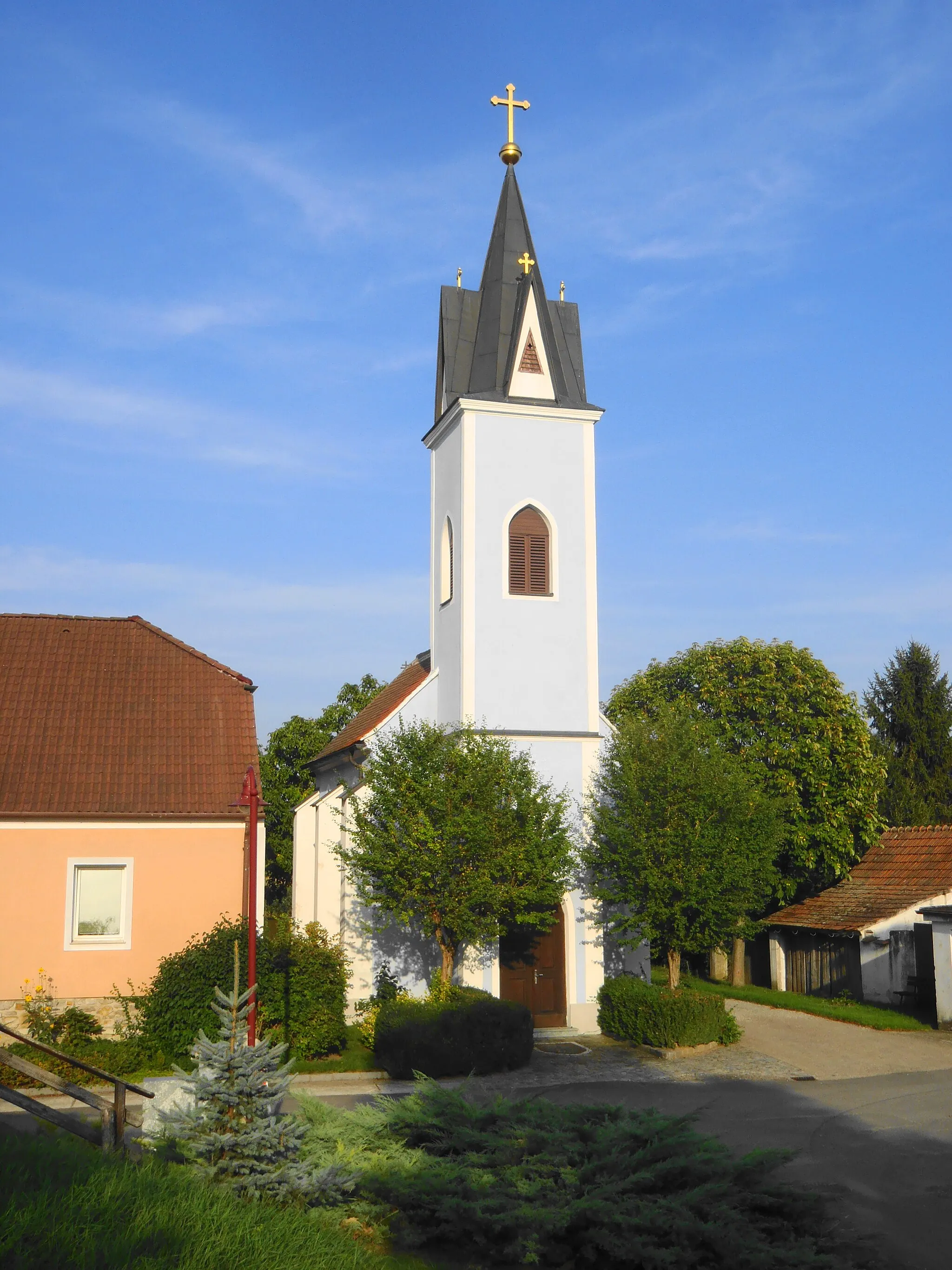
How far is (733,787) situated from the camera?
71.6ft

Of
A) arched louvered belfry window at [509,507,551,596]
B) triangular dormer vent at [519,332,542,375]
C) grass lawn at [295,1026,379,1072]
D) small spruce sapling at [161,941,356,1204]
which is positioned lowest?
grass lawn at [295,1026,379,1072]

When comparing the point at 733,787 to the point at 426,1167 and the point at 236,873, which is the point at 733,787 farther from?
the point at 426,1167

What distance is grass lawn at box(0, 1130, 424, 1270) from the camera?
23.6ft

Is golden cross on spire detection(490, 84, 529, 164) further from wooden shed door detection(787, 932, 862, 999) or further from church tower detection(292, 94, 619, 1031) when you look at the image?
wooden shed door detection(787, 932, 862, 999)

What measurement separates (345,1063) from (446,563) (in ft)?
37.5

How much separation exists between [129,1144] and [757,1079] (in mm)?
11364

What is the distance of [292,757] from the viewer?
4206 centimetres

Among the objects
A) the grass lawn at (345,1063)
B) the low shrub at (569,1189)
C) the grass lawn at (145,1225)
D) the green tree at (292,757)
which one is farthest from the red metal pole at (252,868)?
the green tree at (292,757)

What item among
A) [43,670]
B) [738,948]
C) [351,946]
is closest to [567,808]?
[351,946]

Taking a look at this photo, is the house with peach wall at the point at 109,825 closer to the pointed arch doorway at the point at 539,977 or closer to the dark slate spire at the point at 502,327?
the pointed arch doorway at the point at 539,977

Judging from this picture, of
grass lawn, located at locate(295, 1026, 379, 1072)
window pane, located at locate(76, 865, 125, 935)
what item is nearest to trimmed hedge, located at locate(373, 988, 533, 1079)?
grass lawn, located at locate(295, 1026, 379, 1072)

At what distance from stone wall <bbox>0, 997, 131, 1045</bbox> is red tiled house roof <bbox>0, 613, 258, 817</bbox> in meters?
3.15

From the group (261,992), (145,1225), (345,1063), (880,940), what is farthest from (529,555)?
(145,1225)

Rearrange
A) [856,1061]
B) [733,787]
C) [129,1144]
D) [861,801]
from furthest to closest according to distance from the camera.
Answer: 1. [861,801]
2. [733,787]
3. [856,1061]
4. [129,1144]
